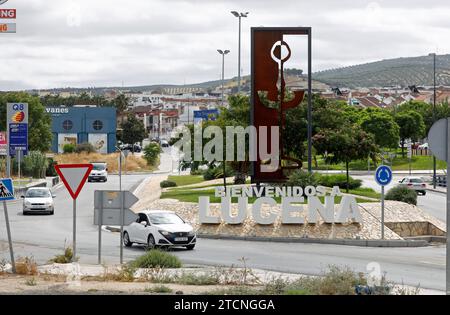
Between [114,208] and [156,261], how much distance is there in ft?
5.85

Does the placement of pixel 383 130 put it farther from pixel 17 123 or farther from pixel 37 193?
pixel 37 193

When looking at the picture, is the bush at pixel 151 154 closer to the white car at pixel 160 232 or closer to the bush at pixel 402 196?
the bush at pixel 402 196

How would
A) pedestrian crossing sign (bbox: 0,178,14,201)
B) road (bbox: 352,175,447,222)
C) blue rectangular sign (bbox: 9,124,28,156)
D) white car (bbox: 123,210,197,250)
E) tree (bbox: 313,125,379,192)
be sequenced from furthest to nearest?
blue rectangular sign (bbox: 9,124,28,156), road (bbox: 352,175,447,222), tree (bbox: 313,125,379,192), white car (bbox: 123,210,197,250), pedestrian crossing sign (bbox: 0,178,14,201)

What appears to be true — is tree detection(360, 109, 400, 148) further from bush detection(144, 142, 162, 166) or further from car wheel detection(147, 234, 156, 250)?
car wheel detection(147, 234, 156, 250)

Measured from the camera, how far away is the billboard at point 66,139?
121m

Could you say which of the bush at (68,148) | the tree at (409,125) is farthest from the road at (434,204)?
the bush at (68,148)

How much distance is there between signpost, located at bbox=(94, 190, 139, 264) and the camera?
2434 cm

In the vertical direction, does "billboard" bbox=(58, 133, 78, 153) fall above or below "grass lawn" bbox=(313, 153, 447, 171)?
above

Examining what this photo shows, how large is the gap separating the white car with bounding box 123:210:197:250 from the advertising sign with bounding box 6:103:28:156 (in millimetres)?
28495

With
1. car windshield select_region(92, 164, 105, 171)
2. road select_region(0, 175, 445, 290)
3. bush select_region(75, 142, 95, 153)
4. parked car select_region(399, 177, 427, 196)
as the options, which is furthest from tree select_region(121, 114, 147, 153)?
road select_region(0, 175, 445, 290)

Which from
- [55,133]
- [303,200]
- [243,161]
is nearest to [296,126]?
[243,161]

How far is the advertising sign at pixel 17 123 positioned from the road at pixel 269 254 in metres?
19.4

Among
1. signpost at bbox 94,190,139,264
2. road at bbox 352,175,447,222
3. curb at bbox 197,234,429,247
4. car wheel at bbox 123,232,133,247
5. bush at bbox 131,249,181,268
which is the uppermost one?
signpost at bbox 94,190,139,264
